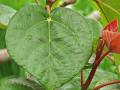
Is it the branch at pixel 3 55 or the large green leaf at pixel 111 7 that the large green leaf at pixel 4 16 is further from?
the large green leaf at pixel 111 7

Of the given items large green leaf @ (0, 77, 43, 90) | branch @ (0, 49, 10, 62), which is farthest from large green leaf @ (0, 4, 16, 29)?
large green leaf @ (0, 77, 43, 90)

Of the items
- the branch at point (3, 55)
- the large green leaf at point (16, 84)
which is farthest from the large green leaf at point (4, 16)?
the large green leaf at point (16, 84)

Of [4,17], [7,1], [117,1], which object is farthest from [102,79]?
[7,1]

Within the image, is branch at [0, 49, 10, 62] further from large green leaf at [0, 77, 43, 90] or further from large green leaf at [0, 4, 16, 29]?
large green leaf at [0, 77, 43, 90]

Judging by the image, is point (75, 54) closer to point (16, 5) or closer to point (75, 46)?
point (75, 46)

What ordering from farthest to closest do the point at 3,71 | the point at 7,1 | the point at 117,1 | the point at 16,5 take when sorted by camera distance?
1. the point at 16,5
2. the point at 7,1
3. the point at 3,71
4. the point at 117,1

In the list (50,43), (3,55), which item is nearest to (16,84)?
(50,43)

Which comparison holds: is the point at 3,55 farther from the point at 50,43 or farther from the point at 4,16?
the point at 50,43
